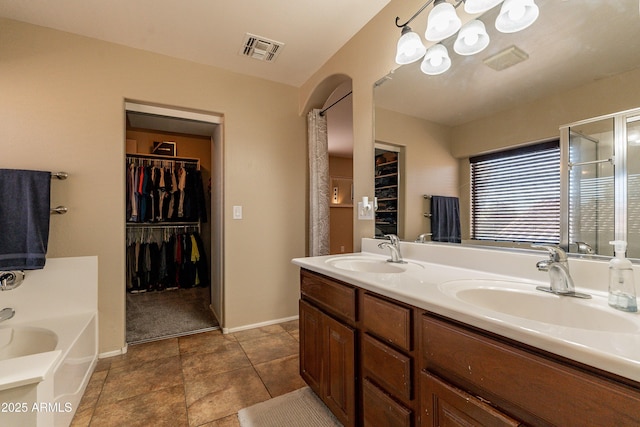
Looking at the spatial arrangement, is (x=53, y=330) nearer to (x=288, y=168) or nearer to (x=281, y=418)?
(x=281, y=418)

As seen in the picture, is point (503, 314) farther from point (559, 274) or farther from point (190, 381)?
point (190, 381)

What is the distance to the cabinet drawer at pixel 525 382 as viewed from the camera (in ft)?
1.64

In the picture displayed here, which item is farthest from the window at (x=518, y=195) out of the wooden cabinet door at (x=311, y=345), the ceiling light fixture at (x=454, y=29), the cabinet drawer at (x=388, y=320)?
the wooden cabinet door at (x=311, y=345)

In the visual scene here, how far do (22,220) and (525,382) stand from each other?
271cm

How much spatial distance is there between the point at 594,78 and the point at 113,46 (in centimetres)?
295

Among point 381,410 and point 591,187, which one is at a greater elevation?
point 591,187

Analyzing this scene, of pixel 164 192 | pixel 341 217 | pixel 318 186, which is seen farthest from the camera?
pixel 341 217

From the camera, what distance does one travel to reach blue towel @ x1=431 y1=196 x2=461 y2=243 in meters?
1.44

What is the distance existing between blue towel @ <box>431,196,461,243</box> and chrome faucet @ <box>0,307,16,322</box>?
8.90 feet

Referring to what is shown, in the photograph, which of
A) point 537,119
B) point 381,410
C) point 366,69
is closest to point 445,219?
point 537,119

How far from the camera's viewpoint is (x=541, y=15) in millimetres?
1070

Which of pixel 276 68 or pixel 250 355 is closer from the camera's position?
pixel 250 355

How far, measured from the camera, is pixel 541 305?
902 millimetres

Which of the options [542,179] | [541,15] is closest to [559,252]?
[542,179]
